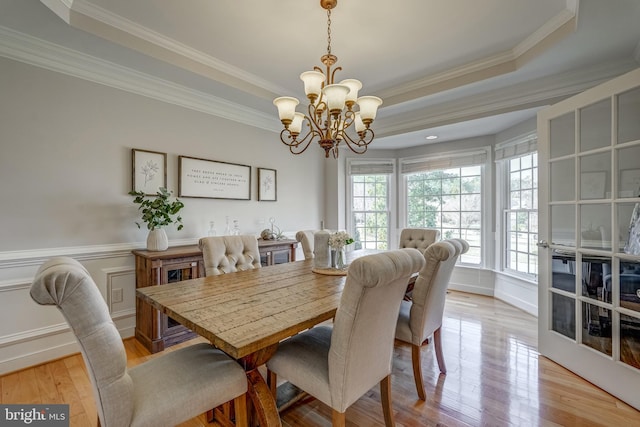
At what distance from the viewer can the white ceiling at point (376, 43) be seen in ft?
6.45

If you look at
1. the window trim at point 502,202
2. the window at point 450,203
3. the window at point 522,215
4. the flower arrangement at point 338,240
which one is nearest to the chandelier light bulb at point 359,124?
the flower arrangement at point 338,240

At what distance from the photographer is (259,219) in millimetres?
3783

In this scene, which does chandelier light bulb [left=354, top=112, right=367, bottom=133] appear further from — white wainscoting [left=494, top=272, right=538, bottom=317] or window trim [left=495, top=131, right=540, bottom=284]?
white wainscoting [left=494, top=272, right=538, bottom=317]

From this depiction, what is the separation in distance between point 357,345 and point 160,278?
1.98 m

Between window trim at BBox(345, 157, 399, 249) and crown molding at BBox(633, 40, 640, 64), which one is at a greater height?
crown molding at BBox(633, 40, 640, 64)

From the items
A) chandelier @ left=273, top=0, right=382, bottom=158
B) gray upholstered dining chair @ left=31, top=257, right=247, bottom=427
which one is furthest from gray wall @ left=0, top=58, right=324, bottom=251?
gray upholstered dining chair @ left=31, top=257, right=247, bottom=427

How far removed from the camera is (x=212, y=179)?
3.25 meters

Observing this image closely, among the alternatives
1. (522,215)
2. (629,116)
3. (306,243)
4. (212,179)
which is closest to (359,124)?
(306,243)

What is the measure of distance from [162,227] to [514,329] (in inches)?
148

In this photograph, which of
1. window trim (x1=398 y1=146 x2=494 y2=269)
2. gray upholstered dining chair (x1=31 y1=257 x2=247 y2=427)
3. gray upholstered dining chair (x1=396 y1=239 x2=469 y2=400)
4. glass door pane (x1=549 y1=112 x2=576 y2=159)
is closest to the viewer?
gray upholstered dining chair (x1=31 y1=257 x2=247 y2=427)

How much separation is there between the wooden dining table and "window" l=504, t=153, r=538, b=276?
293cm

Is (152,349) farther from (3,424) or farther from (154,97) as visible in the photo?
(154,97)

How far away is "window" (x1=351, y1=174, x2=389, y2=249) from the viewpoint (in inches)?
190

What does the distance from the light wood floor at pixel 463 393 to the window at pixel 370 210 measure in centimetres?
237
